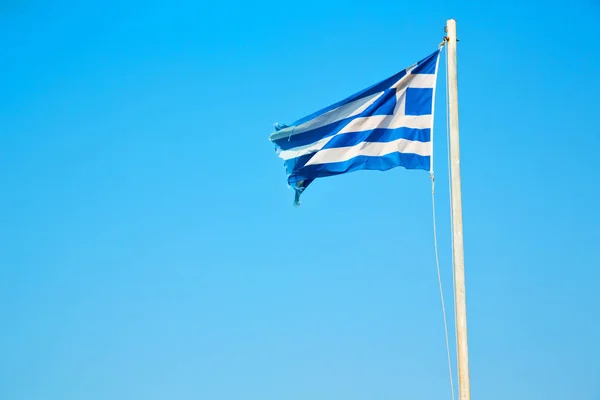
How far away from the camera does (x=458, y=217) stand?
10.2 metres

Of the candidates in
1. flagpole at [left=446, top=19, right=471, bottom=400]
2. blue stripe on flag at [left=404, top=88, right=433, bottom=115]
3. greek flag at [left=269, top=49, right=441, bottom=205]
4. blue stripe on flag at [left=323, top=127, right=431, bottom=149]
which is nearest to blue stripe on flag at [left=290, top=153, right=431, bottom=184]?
greek flag at [left=269, top=49, right=441, bottom=205]

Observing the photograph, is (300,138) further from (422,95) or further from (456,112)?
(456,112)

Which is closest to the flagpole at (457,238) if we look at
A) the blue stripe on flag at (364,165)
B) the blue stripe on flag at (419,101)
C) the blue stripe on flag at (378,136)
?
the blue stripe on flag at (419,101)

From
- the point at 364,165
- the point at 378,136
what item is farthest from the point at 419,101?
the point at 364,165

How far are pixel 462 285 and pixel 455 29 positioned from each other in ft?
12.2

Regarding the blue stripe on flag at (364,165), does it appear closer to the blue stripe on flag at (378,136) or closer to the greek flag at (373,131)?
the greek flag at (373,131)

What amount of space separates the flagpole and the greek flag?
1210mm

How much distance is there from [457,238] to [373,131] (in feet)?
9.55

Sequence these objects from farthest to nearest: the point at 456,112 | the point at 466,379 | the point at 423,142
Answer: the point at 423,142
the point at 456,112
the point at 466,379

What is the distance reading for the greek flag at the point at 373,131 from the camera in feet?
39.8

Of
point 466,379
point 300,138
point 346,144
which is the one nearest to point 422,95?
point 346,144

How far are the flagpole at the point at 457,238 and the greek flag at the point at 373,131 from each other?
1.21 meters

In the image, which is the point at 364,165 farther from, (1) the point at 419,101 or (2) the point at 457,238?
(2) the point at 457,238

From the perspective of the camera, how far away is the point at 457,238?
33.5 feet
